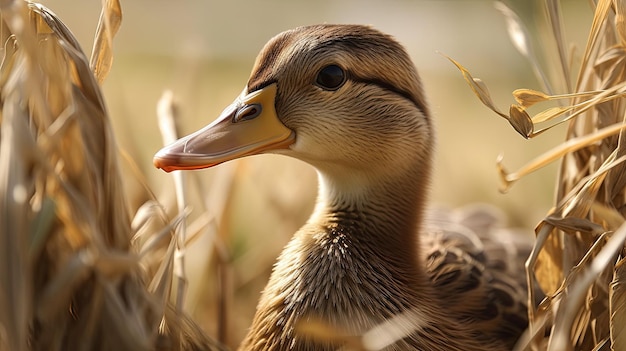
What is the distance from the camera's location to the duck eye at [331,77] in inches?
77.7

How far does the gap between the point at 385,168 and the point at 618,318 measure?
2.36ft

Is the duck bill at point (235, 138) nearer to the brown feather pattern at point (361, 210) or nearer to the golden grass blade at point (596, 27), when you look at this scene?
the brown feather pattern at point (361, 210)

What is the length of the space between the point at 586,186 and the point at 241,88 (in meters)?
3.96

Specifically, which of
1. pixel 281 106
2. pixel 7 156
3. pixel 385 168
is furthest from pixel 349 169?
pixel 7 156

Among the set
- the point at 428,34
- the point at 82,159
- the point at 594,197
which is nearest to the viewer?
the point at 82,159

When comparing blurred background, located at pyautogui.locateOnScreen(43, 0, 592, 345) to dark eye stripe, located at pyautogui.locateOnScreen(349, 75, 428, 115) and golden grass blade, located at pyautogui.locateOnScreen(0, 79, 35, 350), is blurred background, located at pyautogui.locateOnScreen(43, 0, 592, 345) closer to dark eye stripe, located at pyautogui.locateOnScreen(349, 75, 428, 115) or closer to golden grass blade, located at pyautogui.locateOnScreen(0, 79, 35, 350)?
dark eye stripe, located at pyautogui.locateOnScreen(349, 75, 428, 115)

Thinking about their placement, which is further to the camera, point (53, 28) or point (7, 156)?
point (53, 28)

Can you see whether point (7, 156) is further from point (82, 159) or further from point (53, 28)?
point (53, 28)

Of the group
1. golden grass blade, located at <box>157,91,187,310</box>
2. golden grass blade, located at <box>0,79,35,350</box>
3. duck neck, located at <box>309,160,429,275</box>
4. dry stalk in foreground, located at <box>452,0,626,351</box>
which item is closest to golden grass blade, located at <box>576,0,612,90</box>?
dry stalk in foreground, located at <box>452,0,626,351</box>

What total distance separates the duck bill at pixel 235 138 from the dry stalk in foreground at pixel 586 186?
20.1 inches

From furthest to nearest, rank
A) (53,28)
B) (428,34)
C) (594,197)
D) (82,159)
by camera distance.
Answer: (428,34), (594,197), (53,28), (82,159)

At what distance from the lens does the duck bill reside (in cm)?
179

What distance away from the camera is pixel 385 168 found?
6.75 feet

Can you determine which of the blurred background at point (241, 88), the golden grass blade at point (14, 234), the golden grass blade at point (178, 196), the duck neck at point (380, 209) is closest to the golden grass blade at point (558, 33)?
the blurred background at point (241, 88)
